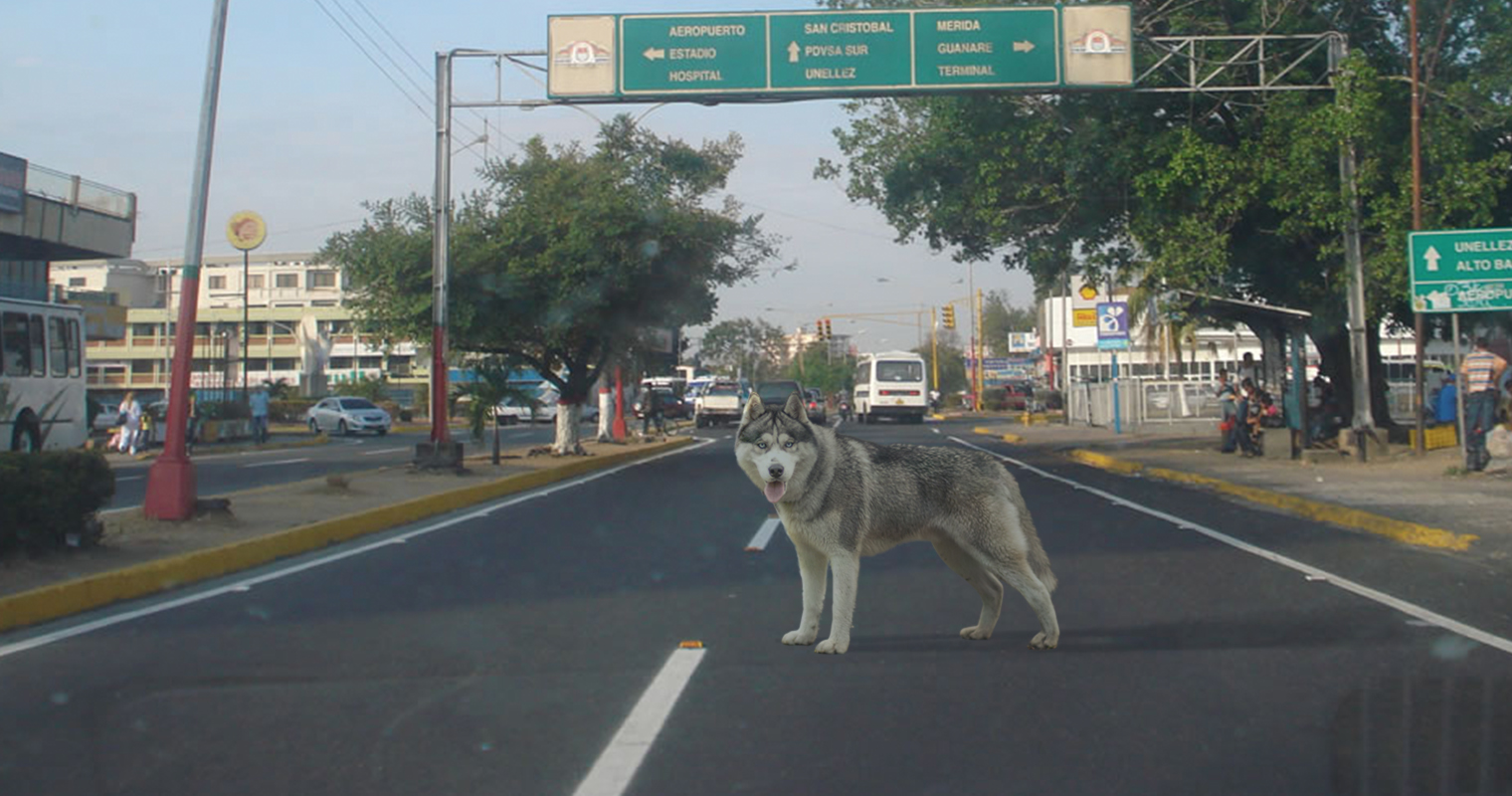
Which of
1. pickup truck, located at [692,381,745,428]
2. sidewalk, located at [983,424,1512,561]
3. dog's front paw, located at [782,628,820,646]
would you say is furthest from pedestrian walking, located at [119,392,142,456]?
dog's front paw, located at [782,628,820,646]

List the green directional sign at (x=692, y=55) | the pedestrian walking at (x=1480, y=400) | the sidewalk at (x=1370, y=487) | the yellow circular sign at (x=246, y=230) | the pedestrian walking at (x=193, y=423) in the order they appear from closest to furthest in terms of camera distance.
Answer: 1. the sidewalk at (x=1370, y=487)
2. the pedestrian walking at (x=1480, y=400)
3. the green directional sign at (x=692, y=55)
4. the pedestrian walking at (x=193, y=423)
5. the yellow circular sign at (x=246, y=230)

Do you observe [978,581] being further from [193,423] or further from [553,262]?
[193,423]

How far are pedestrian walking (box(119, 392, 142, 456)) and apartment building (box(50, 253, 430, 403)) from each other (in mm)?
26644

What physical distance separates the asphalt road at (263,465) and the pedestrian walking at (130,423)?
1.06 m

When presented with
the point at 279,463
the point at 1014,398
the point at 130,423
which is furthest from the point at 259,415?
the point at 1014,398

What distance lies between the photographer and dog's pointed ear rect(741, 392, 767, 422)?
17.7 feet

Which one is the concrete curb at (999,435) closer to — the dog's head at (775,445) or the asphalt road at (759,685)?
the asphalt road at (759,685)

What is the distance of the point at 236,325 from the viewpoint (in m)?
80.2

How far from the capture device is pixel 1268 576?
9.01 meters

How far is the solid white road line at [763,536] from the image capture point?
35.7 feet

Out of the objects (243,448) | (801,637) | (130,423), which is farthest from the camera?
(243,448)

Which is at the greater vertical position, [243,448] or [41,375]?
[41,375]

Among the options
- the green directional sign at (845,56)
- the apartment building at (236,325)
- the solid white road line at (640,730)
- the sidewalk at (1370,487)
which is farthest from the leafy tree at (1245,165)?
the apartment building at (236,325)

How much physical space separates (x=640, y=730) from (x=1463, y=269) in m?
14.9
